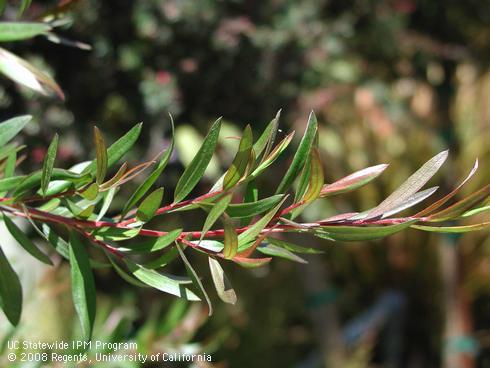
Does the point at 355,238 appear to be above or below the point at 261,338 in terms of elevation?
above

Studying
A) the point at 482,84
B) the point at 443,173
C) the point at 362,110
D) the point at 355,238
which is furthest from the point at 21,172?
the point at 482,84

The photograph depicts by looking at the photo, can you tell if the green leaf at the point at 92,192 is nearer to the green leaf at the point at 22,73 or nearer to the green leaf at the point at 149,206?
the green leaf at the point at 149,206

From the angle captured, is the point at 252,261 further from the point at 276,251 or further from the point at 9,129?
the point at 9,129

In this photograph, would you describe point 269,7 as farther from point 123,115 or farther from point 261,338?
point 261,338

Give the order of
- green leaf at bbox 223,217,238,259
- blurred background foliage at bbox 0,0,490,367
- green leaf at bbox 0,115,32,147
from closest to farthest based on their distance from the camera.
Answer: green leaf at bbox 223,217,238,259 < green leaf at bbox 0,115,32,147 < blurred background foliage at bbox 0,0,490,367

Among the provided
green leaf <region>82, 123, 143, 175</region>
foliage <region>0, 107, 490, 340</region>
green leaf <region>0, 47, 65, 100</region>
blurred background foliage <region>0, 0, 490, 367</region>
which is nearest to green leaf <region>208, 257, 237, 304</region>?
foliage <region>0, 107, 490, 340</region>

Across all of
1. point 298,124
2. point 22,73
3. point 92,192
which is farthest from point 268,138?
point 298,124

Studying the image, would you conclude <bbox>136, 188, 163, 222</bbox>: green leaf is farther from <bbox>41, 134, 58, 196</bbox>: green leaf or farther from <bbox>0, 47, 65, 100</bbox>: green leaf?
<bbox>0, 47, 65, 100</bbox>: green leaf
